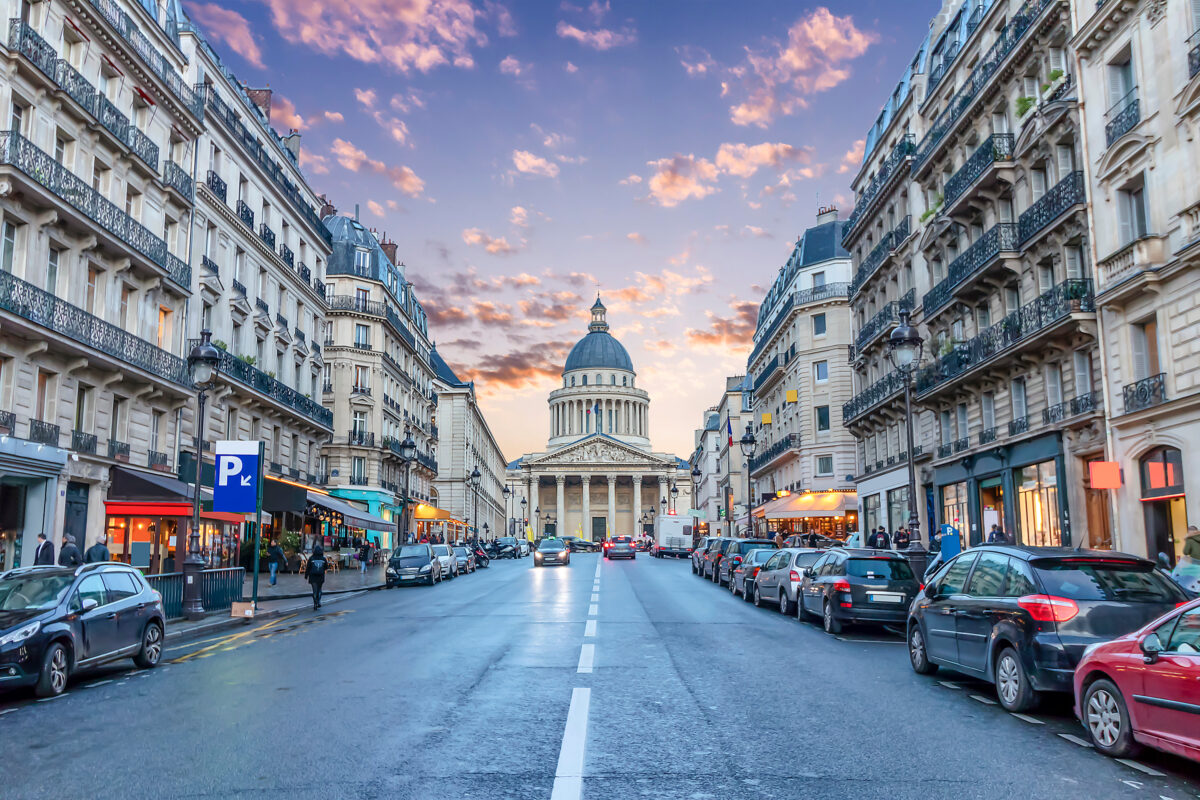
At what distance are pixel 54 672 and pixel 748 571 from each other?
57.8ft

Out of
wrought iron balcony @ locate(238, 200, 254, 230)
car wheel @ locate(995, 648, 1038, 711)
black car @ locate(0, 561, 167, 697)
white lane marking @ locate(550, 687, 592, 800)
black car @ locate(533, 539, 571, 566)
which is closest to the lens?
white lane marking @ locate(550, 687, 592, 800)

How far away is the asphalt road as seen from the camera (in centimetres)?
629

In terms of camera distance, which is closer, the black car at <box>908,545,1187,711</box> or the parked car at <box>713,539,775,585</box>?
the black car at <box>908,545,1187,711</box>

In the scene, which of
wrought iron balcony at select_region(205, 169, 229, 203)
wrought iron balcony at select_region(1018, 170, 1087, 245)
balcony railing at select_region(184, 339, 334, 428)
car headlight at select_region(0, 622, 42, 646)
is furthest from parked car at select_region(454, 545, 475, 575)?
car headlight at select_region(0, 622, 42, 646)

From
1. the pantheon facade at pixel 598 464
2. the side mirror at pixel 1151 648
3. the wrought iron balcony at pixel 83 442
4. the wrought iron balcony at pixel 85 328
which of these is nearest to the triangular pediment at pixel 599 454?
the pantheon facade at pixel 598 464

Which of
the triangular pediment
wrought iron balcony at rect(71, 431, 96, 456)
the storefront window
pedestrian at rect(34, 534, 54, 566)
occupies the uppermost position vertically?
the triangular pediment

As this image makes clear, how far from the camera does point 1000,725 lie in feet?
27.7

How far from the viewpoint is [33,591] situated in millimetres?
11109

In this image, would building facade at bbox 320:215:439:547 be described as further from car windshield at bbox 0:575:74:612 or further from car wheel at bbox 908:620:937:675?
car wheel at bbox 908:620:937:675

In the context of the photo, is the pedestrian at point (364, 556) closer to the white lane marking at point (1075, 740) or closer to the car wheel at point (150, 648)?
the car wheel at point (150, 648)

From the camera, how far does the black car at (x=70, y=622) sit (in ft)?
32.7

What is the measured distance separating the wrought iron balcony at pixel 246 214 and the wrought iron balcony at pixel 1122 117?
26794 mm

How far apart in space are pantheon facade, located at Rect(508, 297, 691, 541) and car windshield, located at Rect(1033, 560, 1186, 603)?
430ft

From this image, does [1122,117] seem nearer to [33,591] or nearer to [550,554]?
[33,591]
